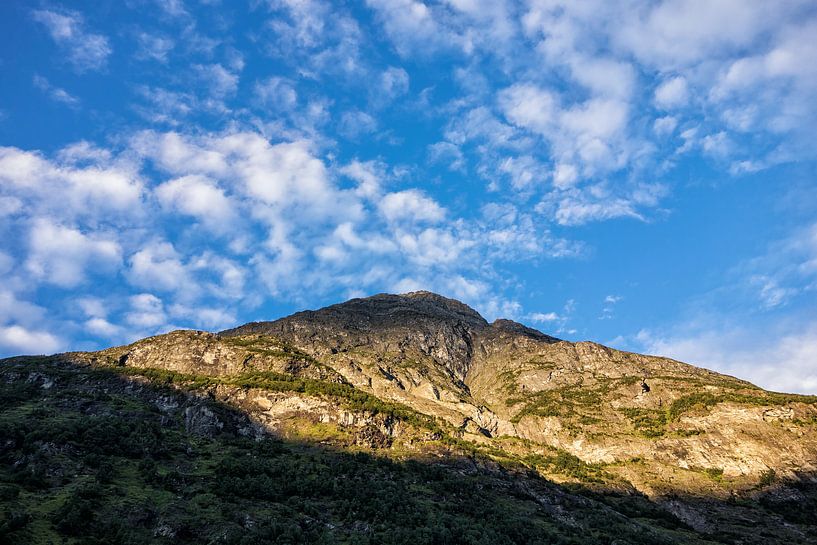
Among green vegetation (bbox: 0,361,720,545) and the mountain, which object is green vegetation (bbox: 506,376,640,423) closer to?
the mountain

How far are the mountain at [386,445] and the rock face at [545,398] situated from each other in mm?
618

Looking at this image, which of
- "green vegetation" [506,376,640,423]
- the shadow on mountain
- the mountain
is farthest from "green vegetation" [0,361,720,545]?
"green vegetation" [506,376,640,423]

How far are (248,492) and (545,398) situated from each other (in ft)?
361

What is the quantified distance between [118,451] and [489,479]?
239ft

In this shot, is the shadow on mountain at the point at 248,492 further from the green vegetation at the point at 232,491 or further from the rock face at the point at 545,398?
the rock face at the point at 545,398

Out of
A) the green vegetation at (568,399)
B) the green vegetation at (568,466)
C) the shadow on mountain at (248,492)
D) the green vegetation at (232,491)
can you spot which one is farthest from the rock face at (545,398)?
the green vegetation at (232,491)

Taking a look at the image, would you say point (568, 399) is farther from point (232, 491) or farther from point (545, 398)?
point (232, 491)

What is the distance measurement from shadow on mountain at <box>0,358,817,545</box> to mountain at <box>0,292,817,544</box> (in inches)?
14.5

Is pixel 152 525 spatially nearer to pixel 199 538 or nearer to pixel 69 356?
pixel 199 538

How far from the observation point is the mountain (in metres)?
61.2

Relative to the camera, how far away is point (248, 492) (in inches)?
2768

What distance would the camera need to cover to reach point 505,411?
505 ft

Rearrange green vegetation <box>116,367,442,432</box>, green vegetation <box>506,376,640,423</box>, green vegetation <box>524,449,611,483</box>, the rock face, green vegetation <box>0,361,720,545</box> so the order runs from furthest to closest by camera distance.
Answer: green vegetation <box>506,376,640,423</box> → green vegetation <box>116,367,442,432</box> → the rock face → green vegetation <box>524,449,611,483</box> → green vegetation <box>0,361,720,545</box>

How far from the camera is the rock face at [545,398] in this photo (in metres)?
115
